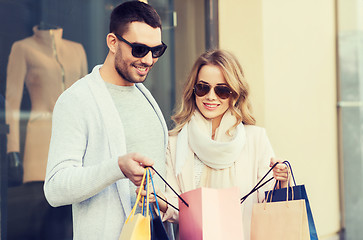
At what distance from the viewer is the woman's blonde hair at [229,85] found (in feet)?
9.11

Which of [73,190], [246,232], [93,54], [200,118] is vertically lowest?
[246,232]

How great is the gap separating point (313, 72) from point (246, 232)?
3467mm

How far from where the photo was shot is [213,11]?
482 centimetres

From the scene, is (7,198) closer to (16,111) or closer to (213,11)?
(16,111)

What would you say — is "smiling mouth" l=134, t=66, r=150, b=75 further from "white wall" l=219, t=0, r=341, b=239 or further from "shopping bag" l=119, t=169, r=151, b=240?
"white wall" l=219, t=0, r=341, b=239

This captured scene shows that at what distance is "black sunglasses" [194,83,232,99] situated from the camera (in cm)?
273

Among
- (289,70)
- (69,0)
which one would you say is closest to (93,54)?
→ (69,0)

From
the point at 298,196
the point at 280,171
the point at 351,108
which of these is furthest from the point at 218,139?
the point at 351,108

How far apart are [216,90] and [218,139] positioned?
287 mm

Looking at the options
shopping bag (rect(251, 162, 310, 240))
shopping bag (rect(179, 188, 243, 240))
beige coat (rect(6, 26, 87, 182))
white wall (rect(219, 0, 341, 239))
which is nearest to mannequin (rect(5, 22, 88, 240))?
beige coat (rect(6, 26, 87, 182))

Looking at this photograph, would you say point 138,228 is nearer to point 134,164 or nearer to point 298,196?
point 134,164

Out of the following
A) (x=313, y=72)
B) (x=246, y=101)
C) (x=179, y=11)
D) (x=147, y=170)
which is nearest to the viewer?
(x=147, y=170)

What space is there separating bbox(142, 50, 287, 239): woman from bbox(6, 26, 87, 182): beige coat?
1.18m

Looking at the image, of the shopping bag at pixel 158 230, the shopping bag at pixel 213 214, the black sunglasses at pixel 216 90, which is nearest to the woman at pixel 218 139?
the black sunglasses at pixel 216 90
